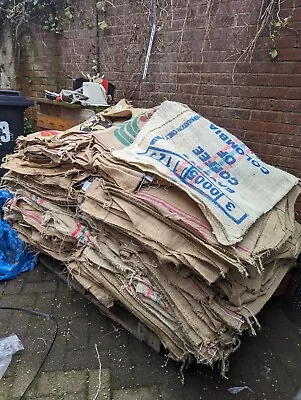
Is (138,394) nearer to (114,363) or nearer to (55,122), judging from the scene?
(114,363)

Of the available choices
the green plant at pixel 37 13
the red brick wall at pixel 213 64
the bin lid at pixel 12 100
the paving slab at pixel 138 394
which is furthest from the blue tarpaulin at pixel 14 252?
the green plant at pixel 37 13

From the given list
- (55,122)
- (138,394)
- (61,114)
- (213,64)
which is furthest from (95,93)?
(138,394)

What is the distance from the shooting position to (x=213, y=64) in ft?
8.85

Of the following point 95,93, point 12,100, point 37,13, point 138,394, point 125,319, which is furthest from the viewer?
point 37,13

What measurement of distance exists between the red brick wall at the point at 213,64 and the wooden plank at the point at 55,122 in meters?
0.74

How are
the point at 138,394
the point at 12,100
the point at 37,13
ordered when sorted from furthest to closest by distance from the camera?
1. the point at 37,13
2. the point at 12,100
3. the point at 138,394

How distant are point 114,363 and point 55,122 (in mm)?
2282

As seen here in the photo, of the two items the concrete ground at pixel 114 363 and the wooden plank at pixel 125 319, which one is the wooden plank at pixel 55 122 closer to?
the wooden plank at pixel 125 319

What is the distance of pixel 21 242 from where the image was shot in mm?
2697

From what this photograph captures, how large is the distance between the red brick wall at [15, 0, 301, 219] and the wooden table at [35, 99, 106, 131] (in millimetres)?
676

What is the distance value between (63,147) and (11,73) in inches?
127

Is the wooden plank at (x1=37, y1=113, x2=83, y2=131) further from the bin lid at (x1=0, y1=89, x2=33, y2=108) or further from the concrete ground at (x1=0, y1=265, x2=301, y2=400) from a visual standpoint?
the concrete ground at (x1=0, y1=265, x2=301, y2=400)

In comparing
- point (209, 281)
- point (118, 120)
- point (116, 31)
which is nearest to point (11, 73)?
point (116, 31)

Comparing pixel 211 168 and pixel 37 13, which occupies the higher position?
pixel 37 13
